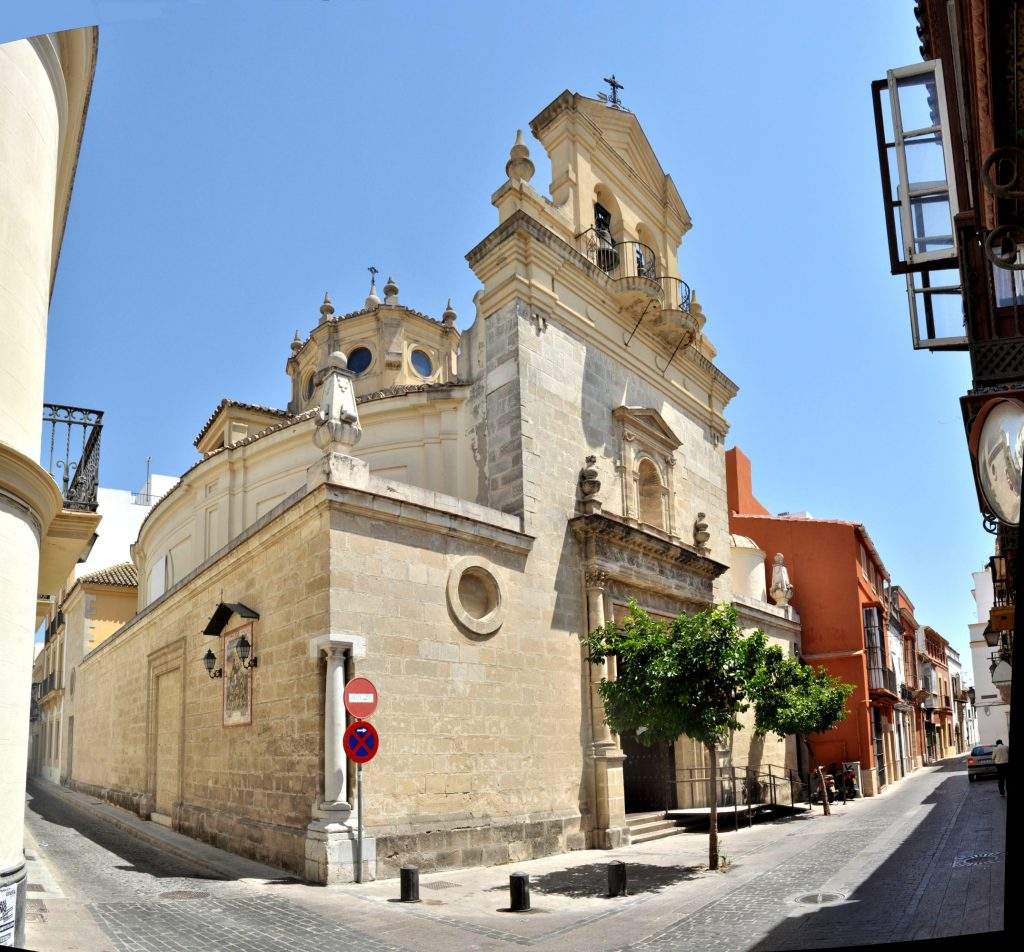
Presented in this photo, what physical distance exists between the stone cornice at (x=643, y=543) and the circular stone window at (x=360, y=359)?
11.0 m

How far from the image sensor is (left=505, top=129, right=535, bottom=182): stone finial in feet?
53.4

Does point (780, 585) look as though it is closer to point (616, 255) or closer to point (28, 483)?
point (616, 255)

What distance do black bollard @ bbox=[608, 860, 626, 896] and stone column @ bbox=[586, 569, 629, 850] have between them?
12.9 feet

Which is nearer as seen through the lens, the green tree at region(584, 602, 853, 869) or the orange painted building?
the green tree at region(584, 602, 853, 869)

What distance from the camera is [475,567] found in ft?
43.1

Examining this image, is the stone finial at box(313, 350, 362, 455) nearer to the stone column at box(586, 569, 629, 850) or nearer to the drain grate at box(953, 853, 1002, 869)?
the stone column at box(586, 569, 629, 850)

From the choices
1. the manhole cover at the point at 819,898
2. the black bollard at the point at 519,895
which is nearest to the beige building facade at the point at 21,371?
the black bollard at the point at 519,895

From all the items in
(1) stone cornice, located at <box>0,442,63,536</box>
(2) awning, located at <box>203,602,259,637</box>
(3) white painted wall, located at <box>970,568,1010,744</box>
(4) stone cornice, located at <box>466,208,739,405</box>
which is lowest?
(3) white painted wall, located at <box>970,568,1010,744</box>

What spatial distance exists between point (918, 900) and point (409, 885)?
4.93 m

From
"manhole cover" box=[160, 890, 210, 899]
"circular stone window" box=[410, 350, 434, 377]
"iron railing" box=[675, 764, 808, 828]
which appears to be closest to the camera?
"manhole cover" box=[160, 890, 210, 899]

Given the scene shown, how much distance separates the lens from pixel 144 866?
40.0 feet

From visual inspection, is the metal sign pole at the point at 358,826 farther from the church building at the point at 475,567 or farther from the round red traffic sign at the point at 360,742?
the round red traffic sign at the point at 360,742

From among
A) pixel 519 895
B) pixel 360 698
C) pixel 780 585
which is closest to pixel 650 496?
pixel 360 698

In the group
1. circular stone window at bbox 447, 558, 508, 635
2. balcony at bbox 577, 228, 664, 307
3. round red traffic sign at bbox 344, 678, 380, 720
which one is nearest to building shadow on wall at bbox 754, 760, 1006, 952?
round red traffic sign at bbox 344, 678, 380, 720
